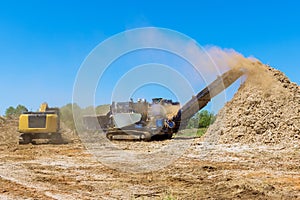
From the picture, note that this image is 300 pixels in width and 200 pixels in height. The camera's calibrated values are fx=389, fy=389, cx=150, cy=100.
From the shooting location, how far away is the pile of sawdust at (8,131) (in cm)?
2281

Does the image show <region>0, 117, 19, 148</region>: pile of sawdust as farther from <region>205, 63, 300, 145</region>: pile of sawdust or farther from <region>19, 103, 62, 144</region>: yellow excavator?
<region>205, 63, 300, 145</region>: pile of sawdust

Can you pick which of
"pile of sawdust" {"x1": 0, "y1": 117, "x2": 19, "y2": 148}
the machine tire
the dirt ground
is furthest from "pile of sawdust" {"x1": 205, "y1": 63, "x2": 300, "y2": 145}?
"pile of sawdust" {"x1": 0, "y1": 117, "x2": 19, "y2": 148}

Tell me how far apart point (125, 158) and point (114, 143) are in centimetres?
592

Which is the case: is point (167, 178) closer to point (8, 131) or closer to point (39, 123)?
point (39, 123)

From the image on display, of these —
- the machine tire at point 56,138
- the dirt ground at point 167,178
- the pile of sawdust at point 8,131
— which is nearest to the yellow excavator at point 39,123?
the machine tire at point 56,138

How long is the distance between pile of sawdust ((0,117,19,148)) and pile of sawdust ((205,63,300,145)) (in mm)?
11240

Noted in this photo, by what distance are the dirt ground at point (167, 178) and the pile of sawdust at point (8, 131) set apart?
32.4ft

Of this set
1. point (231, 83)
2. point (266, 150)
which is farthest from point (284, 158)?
point (231, 83)

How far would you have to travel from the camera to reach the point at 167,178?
8.77 meters

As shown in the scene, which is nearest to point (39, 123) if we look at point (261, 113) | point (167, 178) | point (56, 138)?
point (56, 138)

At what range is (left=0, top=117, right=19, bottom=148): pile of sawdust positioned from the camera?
22812 mm

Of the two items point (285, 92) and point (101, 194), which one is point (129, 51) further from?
point (285, 92)

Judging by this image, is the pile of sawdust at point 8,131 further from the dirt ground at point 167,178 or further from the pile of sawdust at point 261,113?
the pile of sawdust at point 261,113

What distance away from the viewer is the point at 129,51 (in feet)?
43.4
